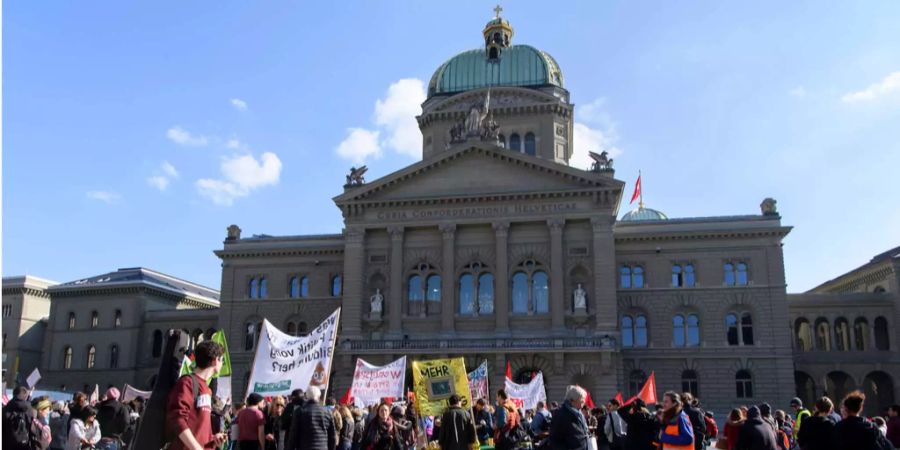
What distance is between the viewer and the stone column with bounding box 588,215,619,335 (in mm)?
50000

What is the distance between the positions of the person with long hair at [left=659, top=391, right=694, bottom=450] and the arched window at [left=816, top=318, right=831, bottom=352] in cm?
4945

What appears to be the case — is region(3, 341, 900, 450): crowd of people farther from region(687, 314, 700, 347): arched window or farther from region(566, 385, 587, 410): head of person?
region(687, 314, 700, 347): arched window

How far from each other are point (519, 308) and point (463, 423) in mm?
37080

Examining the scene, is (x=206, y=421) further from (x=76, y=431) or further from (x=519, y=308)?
(x=519, y=308)

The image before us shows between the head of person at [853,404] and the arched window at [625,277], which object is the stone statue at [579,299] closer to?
the arched window at [625,277]

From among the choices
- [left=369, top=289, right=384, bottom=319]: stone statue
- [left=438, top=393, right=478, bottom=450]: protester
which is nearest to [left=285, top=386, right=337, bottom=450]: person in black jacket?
[left=438, top=393, right=478, bottom=450]: protester

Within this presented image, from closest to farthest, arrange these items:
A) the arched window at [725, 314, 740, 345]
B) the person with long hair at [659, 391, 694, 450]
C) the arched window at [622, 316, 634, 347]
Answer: the person with long hair at [659, 391, 694, 450] → the arched window at [725, 314, 740, 345] → the arched window at [622, 316, 634, 347]

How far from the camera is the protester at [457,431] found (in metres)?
15.5

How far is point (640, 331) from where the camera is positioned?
2128 inches

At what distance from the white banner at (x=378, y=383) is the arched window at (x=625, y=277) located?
1171 inches

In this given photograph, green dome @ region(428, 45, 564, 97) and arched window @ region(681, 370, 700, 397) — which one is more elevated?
green dome @ region(428, 45, 564, 97)

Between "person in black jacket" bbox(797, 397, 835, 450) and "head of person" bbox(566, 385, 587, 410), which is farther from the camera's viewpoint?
"head of person" bbox(566, 385, 587, 410)

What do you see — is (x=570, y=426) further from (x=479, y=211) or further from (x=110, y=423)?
(x=479, y=211)

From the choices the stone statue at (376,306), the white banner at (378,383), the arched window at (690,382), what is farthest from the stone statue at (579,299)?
the white banner at (378,383)
